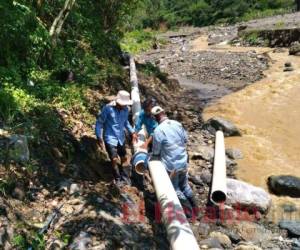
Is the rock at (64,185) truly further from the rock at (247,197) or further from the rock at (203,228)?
the rock at (247,197)

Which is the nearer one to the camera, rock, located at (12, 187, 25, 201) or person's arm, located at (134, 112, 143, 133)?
rock, located at (12, 187, 25, 201)

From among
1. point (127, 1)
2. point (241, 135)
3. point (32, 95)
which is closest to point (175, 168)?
point (32, 95)

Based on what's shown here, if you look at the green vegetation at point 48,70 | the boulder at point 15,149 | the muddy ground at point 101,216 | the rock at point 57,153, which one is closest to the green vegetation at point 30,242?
the muddy ground at point 101,216

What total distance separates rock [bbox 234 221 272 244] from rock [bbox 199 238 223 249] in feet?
1.94

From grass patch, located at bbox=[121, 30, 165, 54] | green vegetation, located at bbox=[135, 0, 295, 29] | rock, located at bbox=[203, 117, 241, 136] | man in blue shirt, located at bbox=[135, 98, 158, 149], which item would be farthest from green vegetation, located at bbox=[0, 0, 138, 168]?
green vegetation, located at bbox=[135, 0, 295, 29]

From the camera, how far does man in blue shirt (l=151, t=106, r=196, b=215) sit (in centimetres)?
724

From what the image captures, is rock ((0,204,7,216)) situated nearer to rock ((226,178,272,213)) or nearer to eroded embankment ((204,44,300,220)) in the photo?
rock ((226,178,272,213))

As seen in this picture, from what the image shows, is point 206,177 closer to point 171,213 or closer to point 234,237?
point 234,237

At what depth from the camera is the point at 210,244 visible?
6.98 meters

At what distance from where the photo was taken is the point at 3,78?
973cm

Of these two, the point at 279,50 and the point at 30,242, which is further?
the point at 279,50

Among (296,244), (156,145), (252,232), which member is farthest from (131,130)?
(296,244)

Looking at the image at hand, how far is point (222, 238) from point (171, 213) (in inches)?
51.8

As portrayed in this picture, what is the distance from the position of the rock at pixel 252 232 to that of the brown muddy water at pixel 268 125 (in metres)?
0.51
